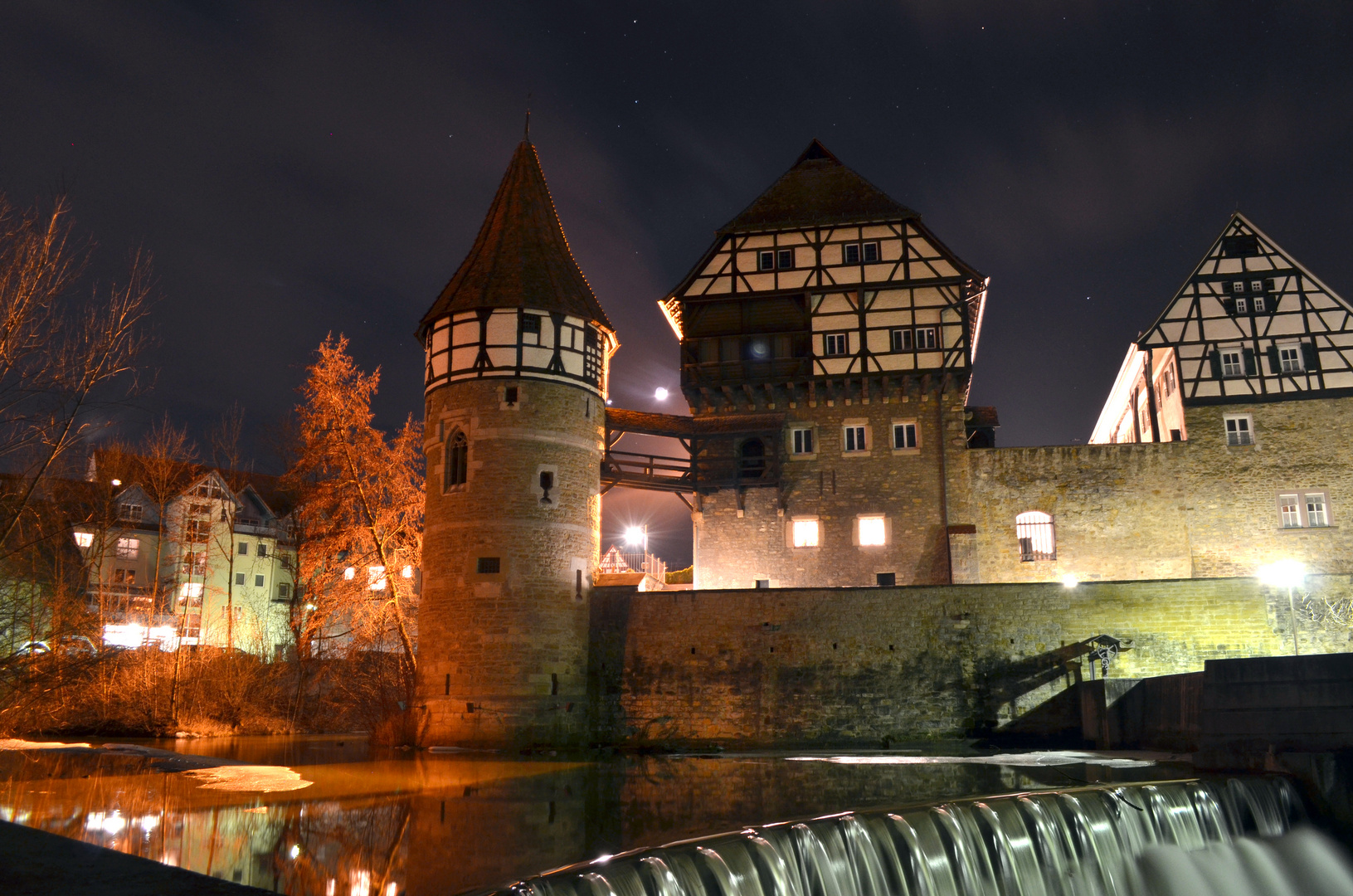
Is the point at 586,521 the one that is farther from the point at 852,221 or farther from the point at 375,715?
the point at 852,221

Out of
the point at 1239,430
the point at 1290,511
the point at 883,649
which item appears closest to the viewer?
the point at 883,649

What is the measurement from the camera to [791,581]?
3072cm

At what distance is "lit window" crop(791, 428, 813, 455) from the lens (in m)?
31.6

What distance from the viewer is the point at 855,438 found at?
31.5 m

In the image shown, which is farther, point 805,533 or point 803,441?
point 803,441

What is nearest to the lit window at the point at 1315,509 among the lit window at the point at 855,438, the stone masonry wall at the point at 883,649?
the stone masonry wall at the point at 883,649

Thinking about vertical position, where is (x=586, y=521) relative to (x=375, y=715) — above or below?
above

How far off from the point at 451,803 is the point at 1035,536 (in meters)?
21.0

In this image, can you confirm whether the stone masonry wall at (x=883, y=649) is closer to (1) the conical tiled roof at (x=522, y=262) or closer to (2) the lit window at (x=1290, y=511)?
(2) the lit window at (x=1290, y=511)

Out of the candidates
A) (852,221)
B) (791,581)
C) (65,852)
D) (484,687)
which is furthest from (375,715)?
(65,852)

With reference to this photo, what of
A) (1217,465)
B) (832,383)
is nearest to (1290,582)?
(1217,465)

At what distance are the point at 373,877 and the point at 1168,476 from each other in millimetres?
26346

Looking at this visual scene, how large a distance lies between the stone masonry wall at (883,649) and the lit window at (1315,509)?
5.98 metres

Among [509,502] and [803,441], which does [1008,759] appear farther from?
[803,441]
